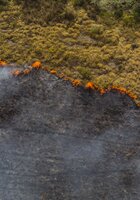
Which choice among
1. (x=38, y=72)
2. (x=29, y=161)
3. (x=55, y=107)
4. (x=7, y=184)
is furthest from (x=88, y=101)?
(x=7, y=184)

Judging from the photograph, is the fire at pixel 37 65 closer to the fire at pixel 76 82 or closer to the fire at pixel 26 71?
the fire at pixel 26 71

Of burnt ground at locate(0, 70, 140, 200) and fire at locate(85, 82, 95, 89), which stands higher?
fire at locate(85, 82, 95, 89)

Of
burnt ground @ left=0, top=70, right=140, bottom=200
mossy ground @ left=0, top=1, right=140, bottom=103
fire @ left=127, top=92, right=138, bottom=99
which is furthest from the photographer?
mossy ground @ left=0, top=1, right=140, bottom=103

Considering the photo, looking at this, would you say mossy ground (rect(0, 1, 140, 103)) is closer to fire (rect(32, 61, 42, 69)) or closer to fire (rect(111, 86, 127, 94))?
fire (rect(111, 86, 127, 94))

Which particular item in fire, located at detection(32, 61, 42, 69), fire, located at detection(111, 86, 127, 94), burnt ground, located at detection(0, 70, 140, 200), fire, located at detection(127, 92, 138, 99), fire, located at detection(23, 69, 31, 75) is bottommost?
burnt ground, located at detection(0, 70, 140, 200)

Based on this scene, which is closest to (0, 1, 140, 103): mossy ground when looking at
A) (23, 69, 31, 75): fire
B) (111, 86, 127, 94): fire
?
(111, 86, 127, 94): fire

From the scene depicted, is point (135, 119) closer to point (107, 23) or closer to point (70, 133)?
point (70, 133)
